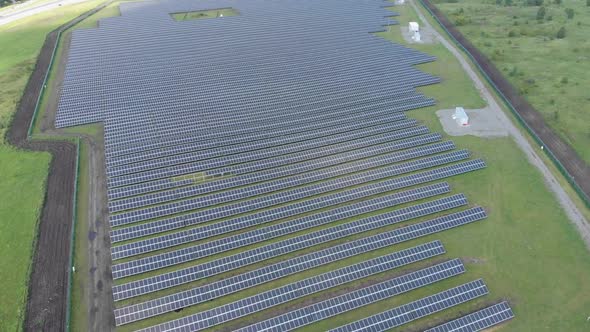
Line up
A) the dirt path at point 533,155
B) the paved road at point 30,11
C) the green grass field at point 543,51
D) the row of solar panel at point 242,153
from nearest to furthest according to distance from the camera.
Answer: the dirt path at point 533,155, the row of solar panel at point 242,153, the green grass field at point 543,51, the paved road at point 30,11

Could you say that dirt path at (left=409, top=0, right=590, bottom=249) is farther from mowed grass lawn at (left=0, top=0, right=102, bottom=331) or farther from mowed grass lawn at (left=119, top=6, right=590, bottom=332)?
mowed grass lawn at (left=0, top=0, right=102, bottom=331)

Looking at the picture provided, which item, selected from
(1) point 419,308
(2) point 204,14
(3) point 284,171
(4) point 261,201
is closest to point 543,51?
(3) point 284,171

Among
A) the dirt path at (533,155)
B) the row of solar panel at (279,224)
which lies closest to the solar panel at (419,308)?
the row of solar panel at (279,224)

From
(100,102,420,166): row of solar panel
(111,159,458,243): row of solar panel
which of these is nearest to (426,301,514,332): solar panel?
(111,159,458,243): row of solar panel

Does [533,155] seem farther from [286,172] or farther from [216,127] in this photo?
[216,127]

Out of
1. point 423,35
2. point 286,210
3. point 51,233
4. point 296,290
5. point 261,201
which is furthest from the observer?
point 423,35

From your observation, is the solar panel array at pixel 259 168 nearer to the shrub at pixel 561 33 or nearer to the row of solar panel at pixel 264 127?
the row of solar panel at pixel 264 127
